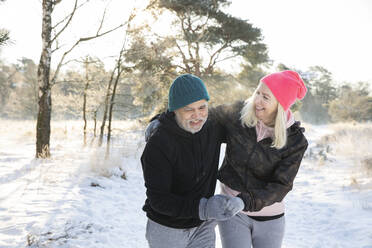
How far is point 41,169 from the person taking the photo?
5.67 metres

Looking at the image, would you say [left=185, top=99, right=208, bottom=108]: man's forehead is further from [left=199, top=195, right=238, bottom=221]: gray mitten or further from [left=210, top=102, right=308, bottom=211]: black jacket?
[left=199, top=195, right=238, bottom=221]: gray mitten

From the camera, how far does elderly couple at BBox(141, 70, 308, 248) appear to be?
1.64m

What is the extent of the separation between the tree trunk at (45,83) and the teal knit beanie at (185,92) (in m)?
6.08

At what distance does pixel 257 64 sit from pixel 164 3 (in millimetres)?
6211

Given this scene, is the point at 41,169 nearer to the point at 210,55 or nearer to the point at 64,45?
the point at 64,45

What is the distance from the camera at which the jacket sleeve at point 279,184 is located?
1.77m

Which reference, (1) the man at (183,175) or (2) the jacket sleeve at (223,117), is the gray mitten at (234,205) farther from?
(2) the jacket sleeve at (223,117)

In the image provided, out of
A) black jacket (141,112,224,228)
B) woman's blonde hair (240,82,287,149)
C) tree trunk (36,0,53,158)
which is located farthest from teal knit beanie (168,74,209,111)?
tree trunk (36,0,53,158)

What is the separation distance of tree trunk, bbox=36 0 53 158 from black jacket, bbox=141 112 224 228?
6.02 meters

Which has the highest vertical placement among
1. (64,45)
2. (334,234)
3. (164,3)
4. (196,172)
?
(164,3)

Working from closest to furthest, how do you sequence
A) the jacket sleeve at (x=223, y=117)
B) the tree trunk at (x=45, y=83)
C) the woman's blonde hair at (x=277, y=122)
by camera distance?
1. the woman's blonde hair at (x=277, y=122)
2. the jacket sleeve at (x=223, y=117)
3. the tree trunk at (x=45, y=83)

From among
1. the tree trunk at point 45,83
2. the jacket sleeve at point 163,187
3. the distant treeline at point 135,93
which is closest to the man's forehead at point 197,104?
the jacket sleeve at point 163,187

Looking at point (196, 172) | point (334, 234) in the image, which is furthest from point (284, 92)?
point (334, 234)

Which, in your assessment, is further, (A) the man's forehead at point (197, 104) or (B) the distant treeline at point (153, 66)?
(B) the distant treeline at point (153, 66)
